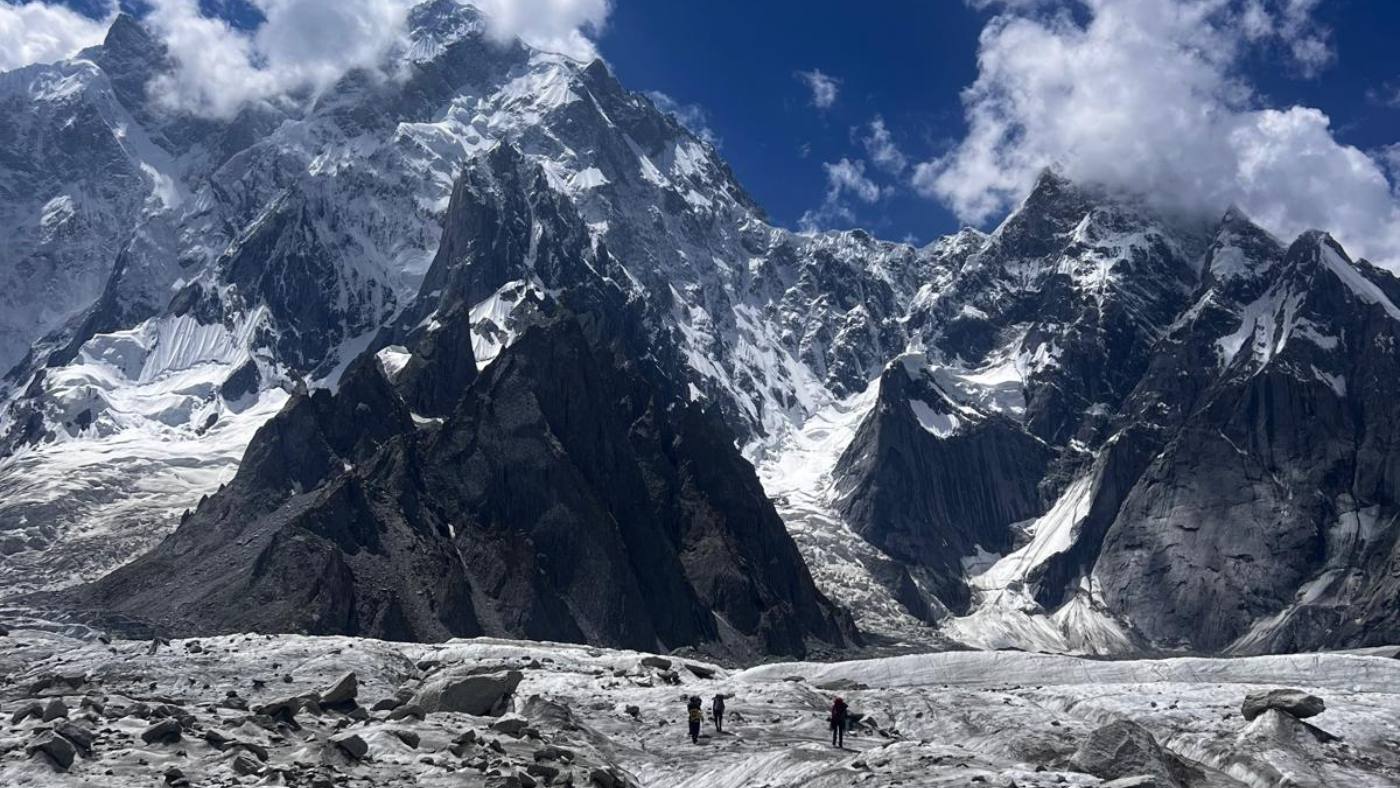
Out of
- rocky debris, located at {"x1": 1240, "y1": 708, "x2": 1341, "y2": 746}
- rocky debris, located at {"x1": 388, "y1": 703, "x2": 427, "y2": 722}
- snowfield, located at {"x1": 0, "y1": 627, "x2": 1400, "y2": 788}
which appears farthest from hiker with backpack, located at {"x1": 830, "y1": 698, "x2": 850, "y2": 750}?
rocky debris, located at {"x1": 1240, "y1": 708, "x2": 1341, "y2": 746}

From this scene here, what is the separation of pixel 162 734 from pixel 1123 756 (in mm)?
32544

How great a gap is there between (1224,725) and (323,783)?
4111 cm

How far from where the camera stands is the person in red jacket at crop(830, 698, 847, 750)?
69.9 meters

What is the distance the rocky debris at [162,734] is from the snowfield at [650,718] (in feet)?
0.79

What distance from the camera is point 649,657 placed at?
99250 mm

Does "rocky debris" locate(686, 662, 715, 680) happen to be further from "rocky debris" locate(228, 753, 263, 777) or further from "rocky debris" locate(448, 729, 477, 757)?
"rocky debris" locate(228, 753, 263, 777)

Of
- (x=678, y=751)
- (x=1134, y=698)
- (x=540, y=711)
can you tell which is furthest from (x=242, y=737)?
(x=1134, y=698)

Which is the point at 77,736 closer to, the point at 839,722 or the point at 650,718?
the point at 650,718

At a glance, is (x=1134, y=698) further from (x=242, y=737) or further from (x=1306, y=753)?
(x=242, y=737)

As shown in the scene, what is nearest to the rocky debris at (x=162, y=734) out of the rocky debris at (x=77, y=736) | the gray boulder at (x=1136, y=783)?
the rocky debris at (x=77, y=736)

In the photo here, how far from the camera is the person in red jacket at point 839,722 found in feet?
229

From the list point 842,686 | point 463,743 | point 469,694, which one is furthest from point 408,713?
point 842,686

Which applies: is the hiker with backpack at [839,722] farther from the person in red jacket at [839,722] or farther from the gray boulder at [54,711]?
the gray boulder at [54,711]

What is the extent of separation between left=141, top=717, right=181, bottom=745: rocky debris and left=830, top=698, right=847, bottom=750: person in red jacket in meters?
25.7
